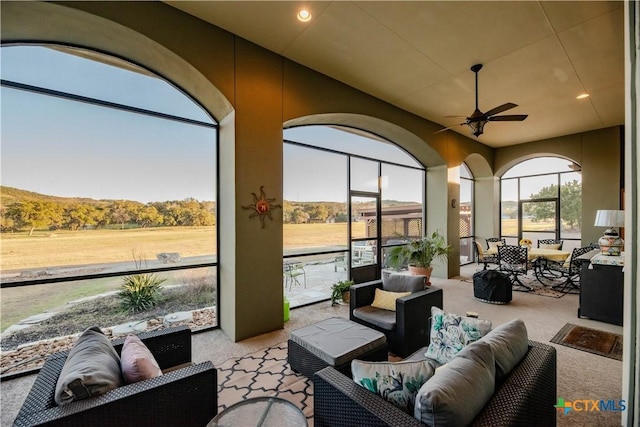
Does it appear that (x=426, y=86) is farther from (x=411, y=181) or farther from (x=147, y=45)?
(x=147, y=45)

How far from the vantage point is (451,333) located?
6.43 ft

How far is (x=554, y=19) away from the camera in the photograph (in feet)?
9.67

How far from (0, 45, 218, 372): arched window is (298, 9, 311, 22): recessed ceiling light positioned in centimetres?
166

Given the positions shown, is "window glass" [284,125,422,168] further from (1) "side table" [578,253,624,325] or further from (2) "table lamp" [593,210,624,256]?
(1) "side table" [578,253,624,325]

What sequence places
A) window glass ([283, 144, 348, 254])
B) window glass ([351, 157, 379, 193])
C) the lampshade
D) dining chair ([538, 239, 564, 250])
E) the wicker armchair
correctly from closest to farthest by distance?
the wicker armchair
window glass ([283, 144, 348, 254])
the lampshade
window glass ([351, 157, 379, 193])
dining chair ([538, 239, 564, 250])

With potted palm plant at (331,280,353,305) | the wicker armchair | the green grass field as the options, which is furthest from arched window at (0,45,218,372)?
the wicker armchair

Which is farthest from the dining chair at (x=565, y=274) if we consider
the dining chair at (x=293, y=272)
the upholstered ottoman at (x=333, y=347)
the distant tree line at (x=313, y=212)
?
the dining chair at (x=293, y=272)

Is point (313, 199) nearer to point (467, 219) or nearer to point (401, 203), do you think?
point (401, 203)

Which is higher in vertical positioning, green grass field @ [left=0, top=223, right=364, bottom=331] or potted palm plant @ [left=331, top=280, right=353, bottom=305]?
green grass field @ [left=0, top=223, right=364, bottom=331]

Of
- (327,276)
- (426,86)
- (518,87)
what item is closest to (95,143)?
(327,276)

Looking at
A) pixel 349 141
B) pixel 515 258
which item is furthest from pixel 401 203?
pixel 515 258

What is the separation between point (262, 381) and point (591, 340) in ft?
12.7

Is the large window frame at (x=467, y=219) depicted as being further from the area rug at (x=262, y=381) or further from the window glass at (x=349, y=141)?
the area rug at (x=262, y=381)

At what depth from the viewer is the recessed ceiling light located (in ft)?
9.19
